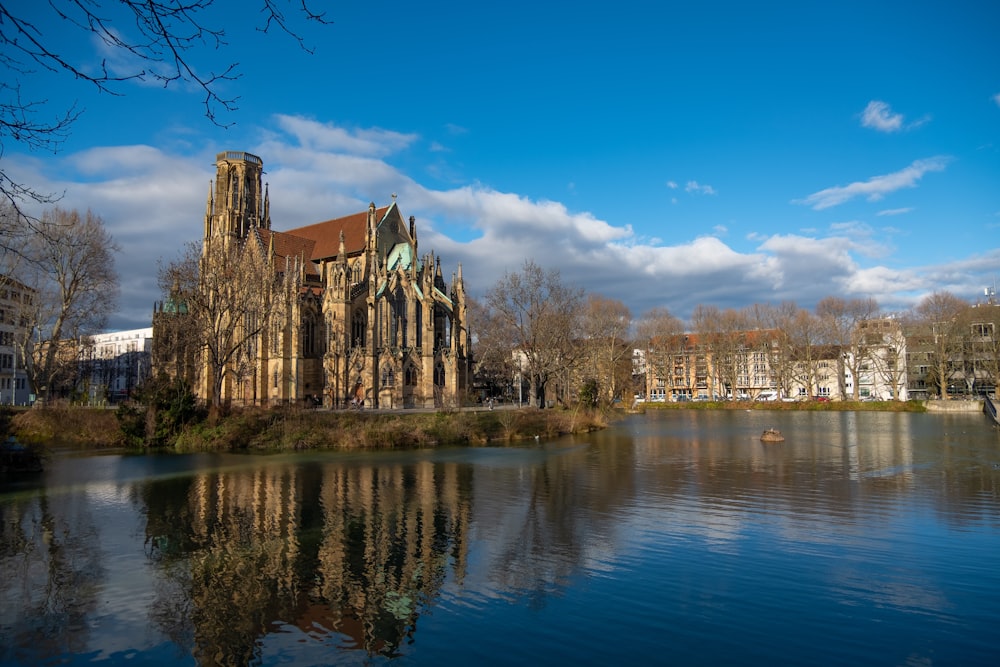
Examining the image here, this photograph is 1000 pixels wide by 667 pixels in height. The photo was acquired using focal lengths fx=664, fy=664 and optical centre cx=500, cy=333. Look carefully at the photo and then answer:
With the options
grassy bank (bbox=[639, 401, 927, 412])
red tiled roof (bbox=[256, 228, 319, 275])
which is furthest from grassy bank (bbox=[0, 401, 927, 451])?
grassy bank (bbox=[639, 401, 927, 412])

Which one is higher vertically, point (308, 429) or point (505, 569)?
point (308, 429)

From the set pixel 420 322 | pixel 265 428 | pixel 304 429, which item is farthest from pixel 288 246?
pixel 304 429

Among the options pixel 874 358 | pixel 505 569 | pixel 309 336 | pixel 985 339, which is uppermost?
pixel 309 336

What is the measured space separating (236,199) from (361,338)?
2098cm

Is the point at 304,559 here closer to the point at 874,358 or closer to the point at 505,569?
the point at 505,569

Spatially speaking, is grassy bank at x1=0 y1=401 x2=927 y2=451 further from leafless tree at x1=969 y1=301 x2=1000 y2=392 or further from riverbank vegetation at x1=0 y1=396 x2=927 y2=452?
leafless tree at x1=969 y1=301 x2=1000 y2=392

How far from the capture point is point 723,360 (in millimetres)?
86625

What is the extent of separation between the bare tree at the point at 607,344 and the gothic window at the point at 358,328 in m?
19.4

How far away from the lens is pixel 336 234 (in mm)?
63500

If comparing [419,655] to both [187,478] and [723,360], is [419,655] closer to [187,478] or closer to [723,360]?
[187,478]

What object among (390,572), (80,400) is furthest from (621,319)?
(390,572)

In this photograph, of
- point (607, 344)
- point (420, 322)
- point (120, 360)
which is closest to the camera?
point (420, 322)

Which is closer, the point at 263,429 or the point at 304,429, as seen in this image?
the point at 304,429

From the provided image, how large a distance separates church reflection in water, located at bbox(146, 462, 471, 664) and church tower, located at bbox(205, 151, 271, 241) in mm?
45247
